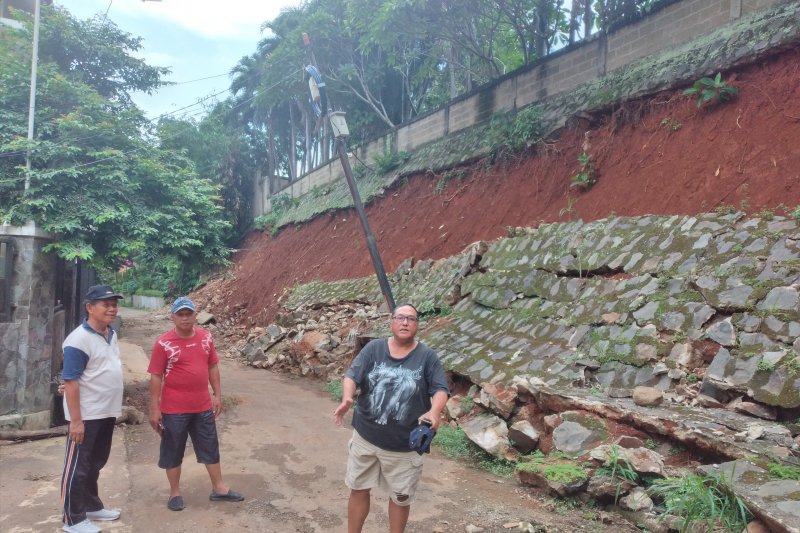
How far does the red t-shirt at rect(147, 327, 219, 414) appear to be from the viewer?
3977 millimetres

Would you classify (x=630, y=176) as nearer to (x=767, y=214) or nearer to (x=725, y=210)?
(x=725, y=210)

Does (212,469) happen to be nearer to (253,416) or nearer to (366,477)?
(366,477)

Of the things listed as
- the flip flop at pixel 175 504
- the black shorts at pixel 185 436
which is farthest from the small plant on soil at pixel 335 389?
the flip flop at pixel 175 504

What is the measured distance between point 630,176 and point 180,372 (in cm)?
795

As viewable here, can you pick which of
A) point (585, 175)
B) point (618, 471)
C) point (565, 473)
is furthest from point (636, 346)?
point (585, 175)

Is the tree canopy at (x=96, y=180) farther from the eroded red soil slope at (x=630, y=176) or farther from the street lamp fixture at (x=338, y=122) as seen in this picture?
the eroded red soil slope at (x=630, y=176)

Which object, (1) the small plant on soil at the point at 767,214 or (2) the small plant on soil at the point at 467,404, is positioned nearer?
(1) the small plant on soil at the point at 767,214

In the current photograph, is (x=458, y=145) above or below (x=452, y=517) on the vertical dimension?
above

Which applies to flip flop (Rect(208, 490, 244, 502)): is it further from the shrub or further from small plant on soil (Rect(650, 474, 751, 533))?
the shrub

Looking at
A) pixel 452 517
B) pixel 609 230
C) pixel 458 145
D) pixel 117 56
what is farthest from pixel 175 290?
pixel 452 517

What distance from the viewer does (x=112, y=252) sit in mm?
7141

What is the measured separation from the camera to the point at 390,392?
318 cm

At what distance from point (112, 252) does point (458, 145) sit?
952 cm

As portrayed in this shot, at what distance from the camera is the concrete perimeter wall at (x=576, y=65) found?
9.06 meters
